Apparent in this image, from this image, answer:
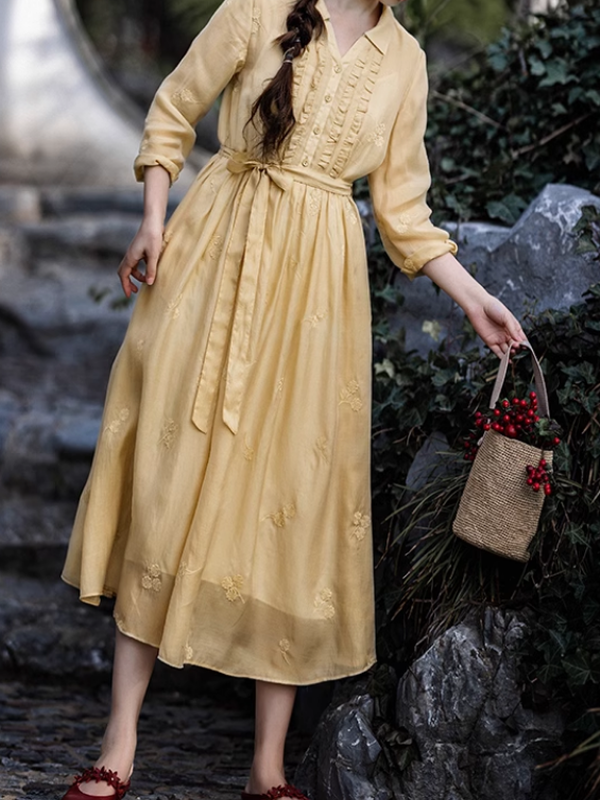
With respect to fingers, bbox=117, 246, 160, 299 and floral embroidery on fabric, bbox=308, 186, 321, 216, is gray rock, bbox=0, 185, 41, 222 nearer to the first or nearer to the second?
fingers, bbox=117, 246, 160, 299

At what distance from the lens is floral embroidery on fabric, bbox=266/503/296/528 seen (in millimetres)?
2207

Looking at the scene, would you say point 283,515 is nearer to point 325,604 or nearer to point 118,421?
point 325,604

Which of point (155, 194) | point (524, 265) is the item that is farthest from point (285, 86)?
point (524, 265)

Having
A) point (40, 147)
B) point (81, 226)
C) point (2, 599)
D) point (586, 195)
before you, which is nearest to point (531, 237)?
point (586, 195)

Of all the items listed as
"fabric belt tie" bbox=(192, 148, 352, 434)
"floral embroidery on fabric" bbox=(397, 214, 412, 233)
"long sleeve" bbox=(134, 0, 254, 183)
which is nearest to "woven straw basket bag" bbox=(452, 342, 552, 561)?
"floral embroidery on fabric" bbox=(397, 214, 412, 233)

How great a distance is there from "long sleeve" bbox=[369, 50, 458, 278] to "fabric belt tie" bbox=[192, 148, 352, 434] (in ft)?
0.63

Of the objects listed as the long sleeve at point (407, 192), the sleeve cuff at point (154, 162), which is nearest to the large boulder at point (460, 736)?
the long sleeve at point (407, 192)

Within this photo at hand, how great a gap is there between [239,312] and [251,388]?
16cm

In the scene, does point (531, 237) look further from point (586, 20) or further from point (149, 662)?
point (149, 662)

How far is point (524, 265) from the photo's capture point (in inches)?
109

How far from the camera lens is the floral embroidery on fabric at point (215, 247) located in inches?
87.3

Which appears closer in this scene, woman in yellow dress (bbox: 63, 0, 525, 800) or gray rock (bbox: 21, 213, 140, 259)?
woman in yellow dress (bbox: 63, 0, 525, 800)

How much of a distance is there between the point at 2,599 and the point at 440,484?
1455 millimetres

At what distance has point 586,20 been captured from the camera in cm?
336
